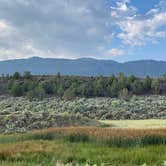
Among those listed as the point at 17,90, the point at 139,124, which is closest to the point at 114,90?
the point at 17,90

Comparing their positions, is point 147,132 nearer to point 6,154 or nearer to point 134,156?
point 134,156

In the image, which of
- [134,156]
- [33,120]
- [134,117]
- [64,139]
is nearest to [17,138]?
[64,139]

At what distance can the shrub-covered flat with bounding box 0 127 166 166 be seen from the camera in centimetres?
1332

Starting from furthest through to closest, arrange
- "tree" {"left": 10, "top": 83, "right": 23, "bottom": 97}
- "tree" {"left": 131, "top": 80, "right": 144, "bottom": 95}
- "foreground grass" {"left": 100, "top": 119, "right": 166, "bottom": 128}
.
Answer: "tree" {"left": 131, "top": 80, "right": 144, "bottom": 95} < "tree" {"left": 10, "top": 83, "right": 23, "bottom": 97} < "foreground grass" {"left": 100, "top": 119, "right": 166, "bottom": 128}

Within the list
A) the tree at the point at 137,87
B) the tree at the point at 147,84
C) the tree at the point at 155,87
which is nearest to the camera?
the tree at the point at 137,87

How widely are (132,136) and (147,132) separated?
3.91 ft

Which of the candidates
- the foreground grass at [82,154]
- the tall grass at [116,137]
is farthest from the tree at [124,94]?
the foreground grass at [82,154]

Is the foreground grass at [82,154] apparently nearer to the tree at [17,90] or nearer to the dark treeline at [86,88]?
the dark treeline at [86,88]

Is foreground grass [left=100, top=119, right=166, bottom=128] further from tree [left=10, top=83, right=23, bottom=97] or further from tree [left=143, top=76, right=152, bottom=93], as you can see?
tree [left=143, top=76, right=152, bottom=93]

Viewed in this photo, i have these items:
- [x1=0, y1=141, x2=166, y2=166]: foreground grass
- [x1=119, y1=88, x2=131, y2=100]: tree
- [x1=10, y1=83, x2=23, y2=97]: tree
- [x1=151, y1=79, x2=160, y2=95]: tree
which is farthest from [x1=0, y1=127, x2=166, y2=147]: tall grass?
[x1=151, y1=79, x2=160, y2=95]: tree

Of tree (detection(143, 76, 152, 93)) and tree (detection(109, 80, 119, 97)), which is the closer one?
tree (detection(109, 80, 119, 97))

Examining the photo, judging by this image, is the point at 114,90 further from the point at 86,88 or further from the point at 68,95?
the point at 68,95

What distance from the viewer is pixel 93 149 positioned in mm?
15641

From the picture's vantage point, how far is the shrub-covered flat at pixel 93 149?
13.3 metres
